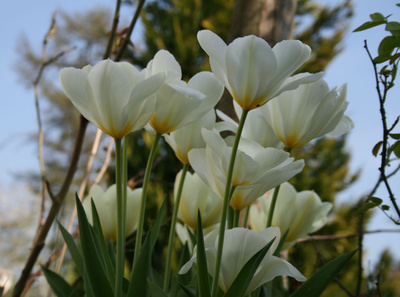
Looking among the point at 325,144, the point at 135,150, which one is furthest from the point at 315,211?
the point at 325,144

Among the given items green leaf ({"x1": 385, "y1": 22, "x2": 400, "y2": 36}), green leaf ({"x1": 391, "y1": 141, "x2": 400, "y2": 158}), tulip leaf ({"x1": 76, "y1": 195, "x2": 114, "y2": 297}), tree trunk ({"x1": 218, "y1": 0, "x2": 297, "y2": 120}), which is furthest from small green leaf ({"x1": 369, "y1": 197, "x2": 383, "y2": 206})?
tree trunk ({"x1": 218, "y1": 0, "x2": 297, "y2": 120})

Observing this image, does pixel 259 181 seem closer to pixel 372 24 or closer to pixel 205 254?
pixel 205 254

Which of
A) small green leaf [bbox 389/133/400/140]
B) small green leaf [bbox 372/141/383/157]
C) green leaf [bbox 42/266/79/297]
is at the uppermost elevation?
small green leaf [bbox 372/141/383/157]

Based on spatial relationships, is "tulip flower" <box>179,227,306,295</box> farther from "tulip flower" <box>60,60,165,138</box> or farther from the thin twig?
the thin twig

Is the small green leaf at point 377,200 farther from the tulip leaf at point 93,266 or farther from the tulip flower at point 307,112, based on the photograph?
the tulip leaf at point 93,266

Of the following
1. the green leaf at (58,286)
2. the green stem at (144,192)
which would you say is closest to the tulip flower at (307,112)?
the green stem at (144,192)

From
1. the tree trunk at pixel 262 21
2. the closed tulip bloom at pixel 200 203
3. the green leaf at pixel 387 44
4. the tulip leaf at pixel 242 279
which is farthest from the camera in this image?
the tree trunk at pixel 262 21
